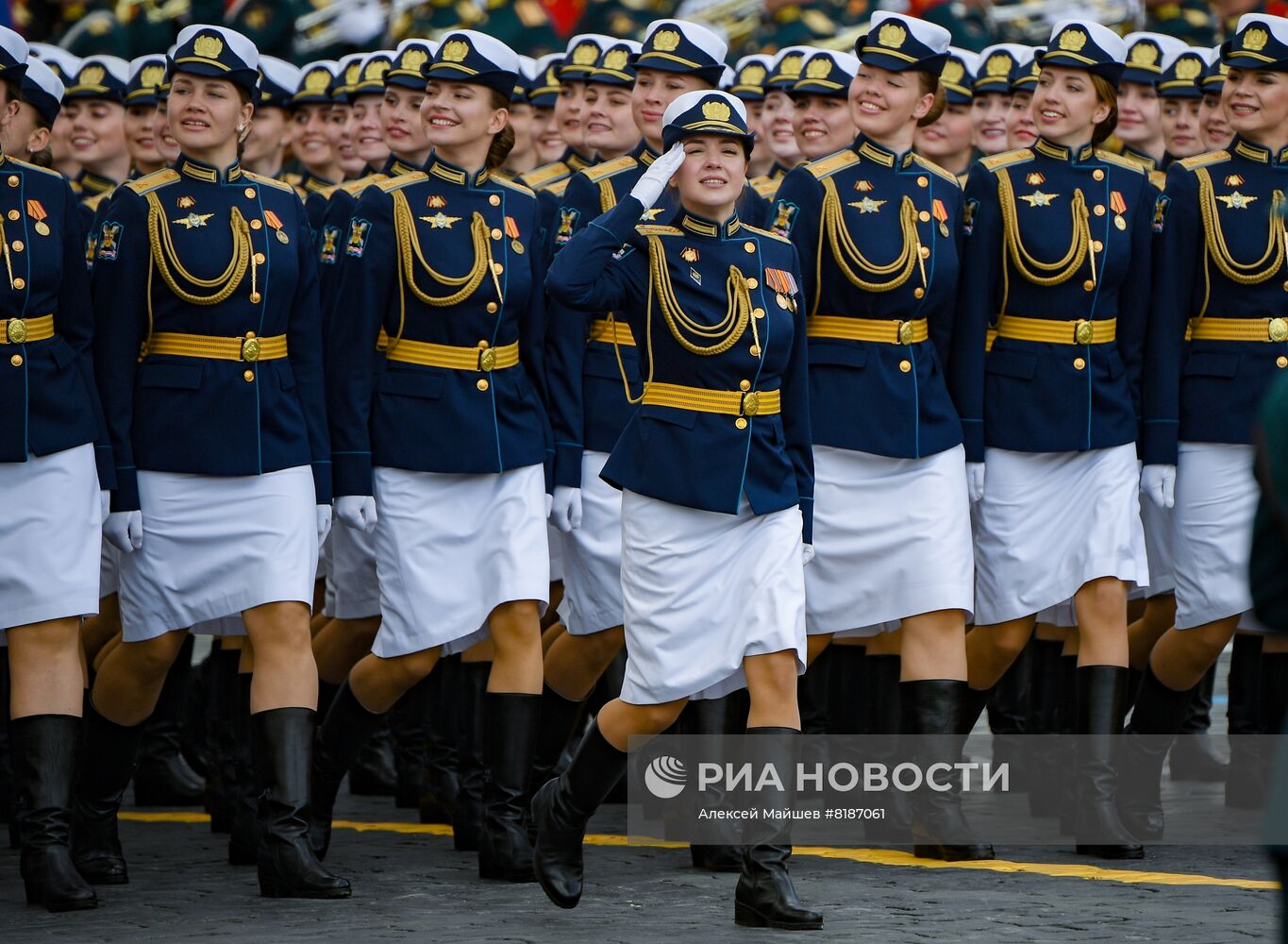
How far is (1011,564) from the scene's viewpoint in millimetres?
8406

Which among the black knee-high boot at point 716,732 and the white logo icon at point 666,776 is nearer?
the black knee-high boot at point 716,732

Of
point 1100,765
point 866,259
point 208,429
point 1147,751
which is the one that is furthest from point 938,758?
point 208,429

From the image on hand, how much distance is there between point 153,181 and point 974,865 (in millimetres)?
3145

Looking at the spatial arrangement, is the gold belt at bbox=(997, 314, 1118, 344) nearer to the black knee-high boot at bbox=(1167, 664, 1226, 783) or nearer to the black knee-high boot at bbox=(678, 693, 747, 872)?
the black knee-high boot at bbox=(678, 693, 747, 872)

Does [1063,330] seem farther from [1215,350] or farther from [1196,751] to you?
[1196,751]

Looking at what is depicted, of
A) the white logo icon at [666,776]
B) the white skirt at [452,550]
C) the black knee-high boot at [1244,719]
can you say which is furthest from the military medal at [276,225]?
the black knee-high boot at [1244,719]

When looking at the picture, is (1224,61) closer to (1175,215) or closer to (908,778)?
(1175,215)

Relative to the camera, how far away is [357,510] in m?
7.78

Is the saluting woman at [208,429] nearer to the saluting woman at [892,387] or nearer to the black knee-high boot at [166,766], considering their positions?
the saluting woman at [892,387]

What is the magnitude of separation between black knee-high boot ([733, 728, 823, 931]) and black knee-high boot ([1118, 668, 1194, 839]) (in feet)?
5.88

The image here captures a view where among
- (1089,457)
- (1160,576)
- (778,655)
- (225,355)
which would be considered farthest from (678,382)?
(1160,576)

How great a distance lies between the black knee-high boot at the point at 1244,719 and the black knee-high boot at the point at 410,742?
282cm

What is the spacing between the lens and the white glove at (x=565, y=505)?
819 centimetres

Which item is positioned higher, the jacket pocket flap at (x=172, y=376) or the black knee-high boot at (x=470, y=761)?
the jacket pocket flap at (x=172, y=376)
